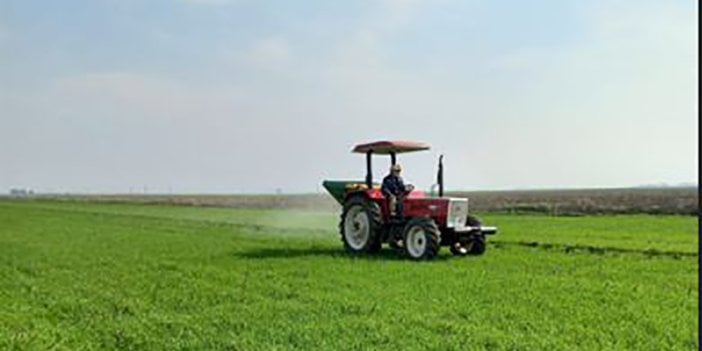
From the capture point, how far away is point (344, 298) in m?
9.79

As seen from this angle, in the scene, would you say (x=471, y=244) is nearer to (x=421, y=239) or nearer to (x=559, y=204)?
(x=421, y=239)

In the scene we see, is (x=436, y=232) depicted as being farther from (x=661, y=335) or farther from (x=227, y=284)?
(x=661, y=335)

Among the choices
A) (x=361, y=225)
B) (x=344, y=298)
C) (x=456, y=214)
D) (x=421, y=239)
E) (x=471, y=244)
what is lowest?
(x=344, y=298)

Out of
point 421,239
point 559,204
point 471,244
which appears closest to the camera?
point 421,239

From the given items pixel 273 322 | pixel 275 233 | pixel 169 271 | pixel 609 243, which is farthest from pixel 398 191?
pixel 275 233

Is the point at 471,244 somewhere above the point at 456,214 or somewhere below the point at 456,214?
below

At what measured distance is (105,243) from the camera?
19.9 m

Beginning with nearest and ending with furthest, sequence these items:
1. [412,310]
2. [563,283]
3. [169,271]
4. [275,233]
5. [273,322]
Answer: [273,322], [412,310], [563,283], [169,271], [275,233]

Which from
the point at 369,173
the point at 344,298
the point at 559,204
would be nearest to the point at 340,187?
the point at 369,173

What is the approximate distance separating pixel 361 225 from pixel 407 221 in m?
1.24

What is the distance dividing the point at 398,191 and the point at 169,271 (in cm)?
488

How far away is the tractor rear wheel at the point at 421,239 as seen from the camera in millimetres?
14289

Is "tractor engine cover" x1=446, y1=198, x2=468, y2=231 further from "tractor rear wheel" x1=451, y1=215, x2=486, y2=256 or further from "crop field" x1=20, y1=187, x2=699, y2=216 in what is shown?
"crop field" x1=20, y1=187, x2=699, y2=216

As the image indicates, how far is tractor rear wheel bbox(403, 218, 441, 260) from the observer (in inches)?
563
